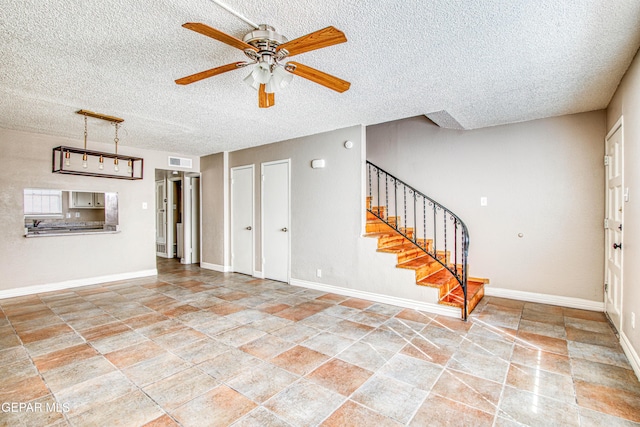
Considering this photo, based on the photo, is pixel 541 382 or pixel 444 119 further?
pixel 444 119

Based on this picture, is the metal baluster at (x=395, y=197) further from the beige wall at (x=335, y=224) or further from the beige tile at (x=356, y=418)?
the beige tile at (x=356, y=418)

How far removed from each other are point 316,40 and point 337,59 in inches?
28.8

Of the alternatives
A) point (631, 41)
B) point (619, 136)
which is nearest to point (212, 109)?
point (631, 41)

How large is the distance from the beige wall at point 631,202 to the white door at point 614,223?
0.21m

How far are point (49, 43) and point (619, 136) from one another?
16.4ft

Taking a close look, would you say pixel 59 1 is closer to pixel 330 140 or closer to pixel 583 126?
pixel 330 140

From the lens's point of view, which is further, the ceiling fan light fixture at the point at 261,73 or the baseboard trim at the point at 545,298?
the baseboard trim at the point at 545,298

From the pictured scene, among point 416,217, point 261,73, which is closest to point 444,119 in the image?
point 416,217

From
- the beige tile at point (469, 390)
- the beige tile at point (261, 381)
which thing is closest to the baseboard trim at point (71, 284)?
the beige tile at point (261, 381)

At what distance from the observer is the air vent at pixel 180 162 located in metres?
6.33

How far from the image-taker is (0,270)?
4484 millimetres

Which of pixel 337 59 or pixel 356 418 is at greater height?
pixel 337 59

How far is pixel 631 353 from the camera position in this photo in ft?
8.29

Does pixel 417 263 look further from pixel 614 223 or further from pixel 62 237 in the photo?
pixel 62 237
